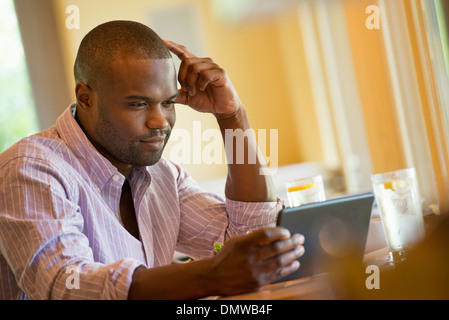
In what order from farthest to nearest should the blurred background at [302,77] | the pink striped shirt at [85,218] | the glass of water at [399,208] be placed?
the blurred background at [302,77], the glass of water at [399,208], the pink striped shirt at [85,218]

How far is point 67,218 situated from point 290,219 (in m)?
0.48

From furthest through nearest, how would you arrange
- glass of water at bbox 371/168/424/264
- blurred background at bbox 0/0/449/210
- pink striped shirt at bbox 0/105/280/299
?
blurred background at bbox 0/0/449/210, glass of water at bbox 371/168/424/264, pink striped shirt at bbox 0/105/280/299

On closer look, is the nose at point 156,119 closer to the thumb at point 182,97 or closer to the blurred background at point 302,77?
the thumb at point 182,97

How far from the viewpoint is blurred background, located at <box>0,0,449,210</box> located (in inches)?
112

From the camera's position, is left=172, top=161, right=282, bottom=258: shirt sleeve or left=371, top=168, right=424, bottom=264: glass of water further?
left=172, top=161, right=282, bottom=258: shirt sleeve

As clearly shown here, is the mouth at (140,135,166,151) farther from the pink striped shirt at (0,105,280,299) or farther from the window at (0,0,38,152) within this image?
the window at (0,0,38,152)

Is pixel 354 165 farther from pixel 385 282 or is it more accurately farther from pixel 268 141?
pixel 385 282

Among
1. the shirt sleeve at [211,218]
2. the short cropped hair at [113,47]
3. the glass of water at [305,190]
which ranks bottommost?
the shirt sleeve at [211,218]

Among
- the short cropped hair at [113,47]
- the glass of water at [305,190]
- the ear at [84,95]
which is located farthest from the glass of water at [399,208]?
the ear at [84,95]

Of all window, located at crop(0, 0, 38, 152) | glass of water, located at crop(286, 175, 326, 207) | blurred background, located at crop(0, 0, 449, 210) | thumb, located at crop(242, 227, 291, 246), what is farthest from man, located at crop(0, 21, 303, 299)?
window, located at crop(0, 0, 38, 152)

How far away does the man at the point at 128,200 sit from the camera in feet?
3.41

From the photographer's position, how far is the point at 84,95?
5.19 ft

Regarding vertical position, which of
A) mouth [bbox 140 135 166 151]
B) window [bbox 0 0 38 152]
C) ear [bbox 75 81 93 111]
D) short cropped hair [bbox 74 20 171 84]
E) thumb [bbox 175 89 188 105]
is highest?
window [bbox 0 0 38 152]
